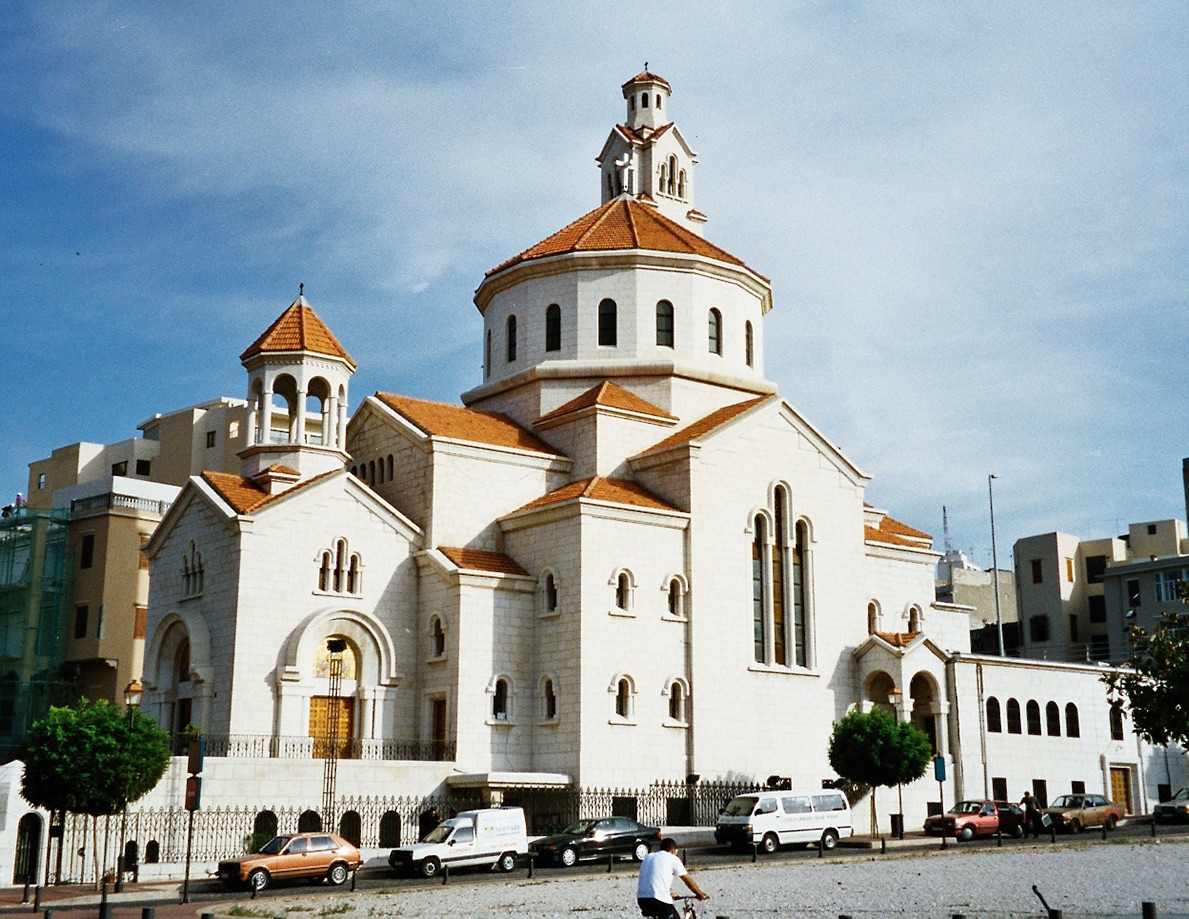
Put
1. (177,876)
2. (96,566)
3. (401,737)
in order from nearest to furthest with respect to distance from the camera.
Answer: (177,876)
(401,737)
(96,566)

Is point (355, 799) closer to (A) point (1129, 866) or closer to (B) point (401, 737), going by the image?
(B) point (401, 737)

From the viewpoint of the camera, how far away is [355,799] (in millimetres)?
36031

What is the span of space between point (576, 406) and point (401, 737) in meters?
12.1

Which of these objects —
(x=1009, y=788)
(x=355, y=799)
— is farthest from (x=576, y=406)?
(x=1009, y=788)

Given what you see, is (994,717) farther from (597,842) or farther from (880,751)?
(597,842)

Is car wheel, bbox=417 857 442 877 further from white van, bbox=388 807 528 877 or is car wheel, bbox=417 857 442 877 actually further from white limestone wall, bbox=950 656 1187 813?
white limestone wall, bbox=950 656 1187 813

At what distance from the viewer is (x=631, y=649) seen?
1582 inches

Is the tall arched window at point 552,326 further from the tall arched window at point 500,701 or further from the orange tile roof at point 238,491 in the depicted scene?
the tall arched window at point 500,701

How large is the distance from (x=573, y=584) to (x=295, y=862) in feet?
41.7

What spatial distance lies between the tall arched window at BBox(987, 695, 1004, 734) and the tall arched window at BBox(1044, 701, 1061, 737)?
2.45 meters

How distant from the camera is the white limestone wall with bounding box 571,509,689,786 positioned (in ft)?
128

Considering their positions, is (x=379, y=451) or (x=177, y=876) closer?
(x=177, y=876)

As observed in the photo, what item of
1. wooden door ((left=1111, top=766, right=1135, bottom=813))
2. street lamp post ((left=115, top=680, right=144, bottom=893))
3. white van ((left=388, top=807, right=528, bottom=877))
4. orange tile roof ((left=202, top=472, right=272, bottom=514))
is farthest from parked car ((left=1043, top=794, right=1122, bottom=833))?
street lamp post ((left=115, top=680, right=144, bottom=893))

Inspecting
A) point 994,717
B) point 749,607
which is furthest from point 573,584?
point 994,717
